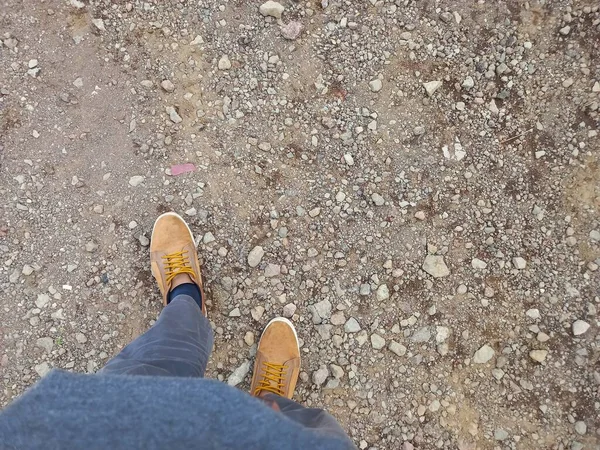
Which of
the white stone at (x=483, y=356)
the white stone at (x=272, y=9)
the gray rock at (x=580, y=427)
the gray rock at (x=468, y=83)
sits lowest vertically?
the gray rock at (x=580, y=427)

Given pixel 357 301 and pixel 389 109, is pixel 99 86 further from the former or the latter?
pixel 357 301

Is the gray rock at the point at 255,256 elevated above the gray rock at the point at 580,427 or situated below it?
above

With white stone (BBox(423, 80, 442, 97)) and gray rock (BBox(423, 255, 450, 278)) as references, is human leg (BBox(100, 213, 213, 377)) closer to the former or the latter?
gray rock (BBox(423, 255, 450, 278))

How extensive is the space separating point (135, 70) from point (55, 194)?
82 centimetres

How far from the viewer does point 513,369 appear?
8.14ft

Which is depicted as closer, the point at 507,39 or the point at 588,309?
the point at 588,309

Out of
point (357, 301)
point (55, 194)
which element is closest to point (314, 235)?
point (357, 301)

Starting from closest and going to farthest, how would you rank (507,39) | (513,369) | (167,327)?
(167,327)
(513,369)
(507,39)

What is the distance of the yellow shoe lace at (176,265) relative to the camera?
2.50 m

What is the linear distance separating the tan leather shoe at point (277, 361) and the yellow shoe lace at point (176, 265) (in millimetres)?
519

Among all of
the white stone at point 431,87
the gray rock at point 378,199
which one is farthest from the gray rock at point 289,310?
the white stone at point 431,87

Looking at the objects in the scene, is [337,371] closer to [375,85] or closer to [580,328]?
[580,328]

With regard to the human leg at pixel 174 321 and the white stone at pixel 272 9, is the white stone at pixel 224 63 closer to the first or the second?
the white stone at pixel 272 9

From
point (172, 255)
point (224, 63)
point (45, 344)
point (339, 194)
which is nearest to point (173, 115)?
point (224, 63)
